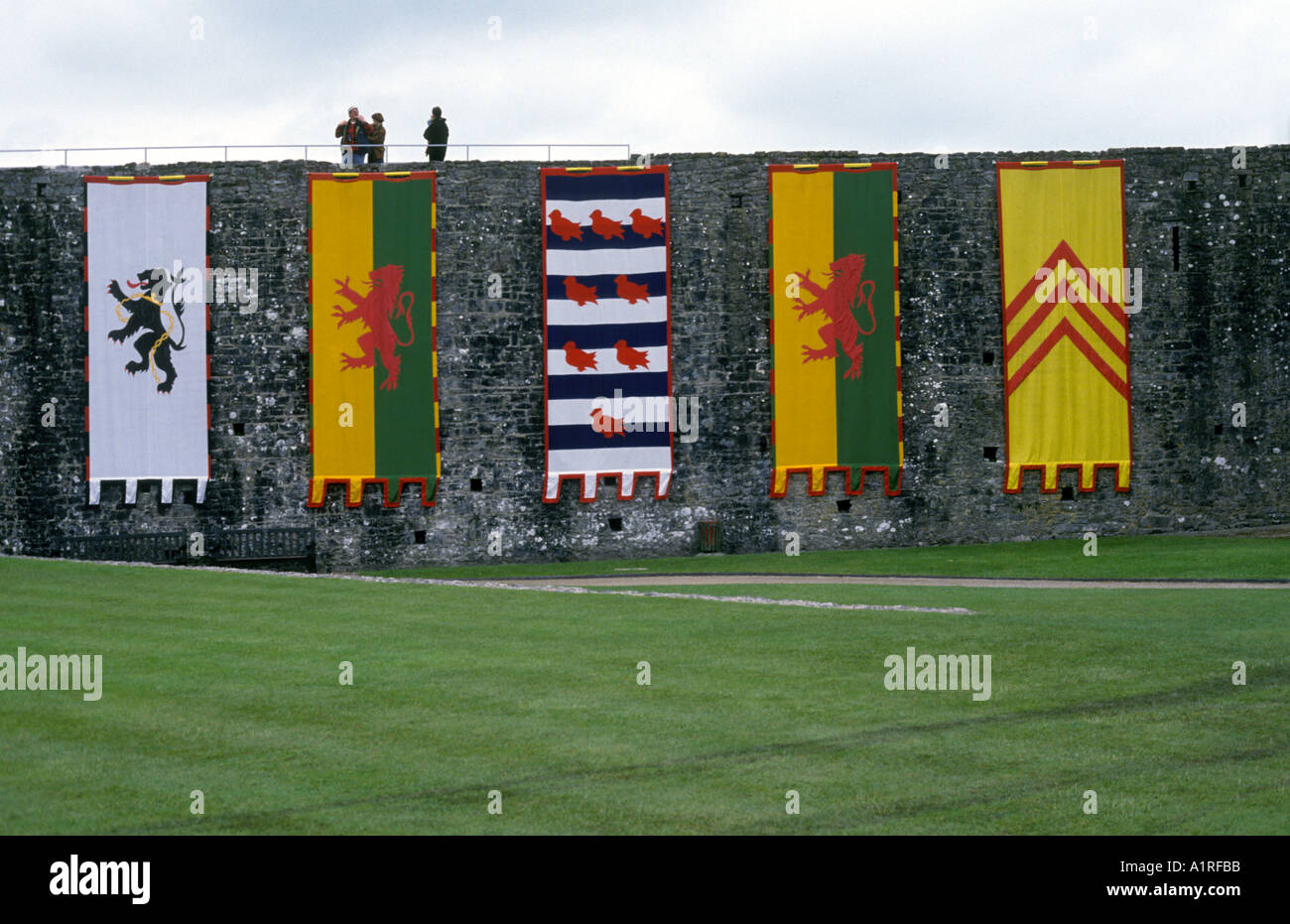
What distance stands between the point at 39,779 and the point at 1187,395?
27311mm

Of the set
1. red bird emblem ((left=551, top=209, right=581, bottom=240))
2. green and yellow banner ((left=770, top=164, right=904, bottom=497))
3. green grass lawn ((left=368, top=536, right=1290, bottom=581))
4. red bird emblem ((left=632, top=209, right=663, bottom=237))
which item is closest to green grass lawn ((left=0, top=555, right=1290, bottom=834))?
green grass lawn ((left=368, top=536, right=1290, bottom=581))

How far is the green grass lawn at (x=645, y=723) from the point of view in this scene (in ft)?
28.4

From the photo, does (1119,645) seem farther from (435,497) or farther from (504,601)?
(435,497)

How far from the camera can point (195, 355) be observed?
3039 cm

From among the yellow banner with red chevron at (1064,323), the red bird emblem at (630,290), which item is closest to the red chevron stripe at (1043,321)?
the yellow banner with red chevron at (1064,323)

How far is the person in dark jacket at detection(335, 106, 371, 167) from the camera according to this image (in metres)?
31.0

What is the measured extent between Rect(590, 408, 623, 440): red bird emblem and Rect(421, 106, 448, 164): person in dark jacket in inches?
254

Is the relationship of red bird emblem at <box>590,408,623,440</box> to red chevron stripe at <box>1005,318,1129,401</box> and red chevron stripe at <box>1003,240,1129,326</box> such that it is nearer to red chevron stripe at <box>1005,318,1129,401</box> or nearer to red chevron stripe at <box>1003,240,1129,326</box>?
red chevron stripe at <box>1005,318,1129,401</box>

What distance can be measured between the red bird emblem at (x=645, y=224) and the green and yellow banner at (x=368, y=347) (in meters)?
4.40

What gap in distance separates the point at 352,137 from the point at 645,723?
22940mm

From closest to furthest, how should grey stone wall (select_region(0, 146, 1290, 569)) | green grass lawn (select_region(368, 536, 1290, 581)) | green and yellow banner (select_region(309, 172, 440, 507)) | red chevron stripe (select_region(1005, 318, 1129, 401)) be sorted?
green grass lawn (select_region(368, 536, 1290, 581)), grey stone wall (select_region(0, 146, 1290, 569)), green and yellow banner (select_region(309, 172, 440, 507)), red chevron stripe (select_region(1005, 318, 1129, 401))

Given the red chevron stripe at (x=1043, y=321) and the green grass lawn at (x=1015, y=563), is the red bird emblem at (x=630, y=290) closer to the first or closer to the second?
the green grass lawn at (x=1015, y=563)

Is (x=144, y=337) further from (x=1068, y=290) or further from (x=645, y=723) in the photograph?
(x=645, y=723)

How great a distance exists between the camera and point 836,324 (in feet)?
102
